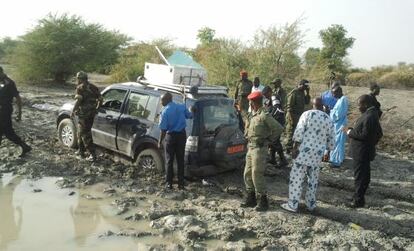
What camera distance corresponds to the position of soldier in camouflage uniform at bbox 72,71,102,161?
8.73 m

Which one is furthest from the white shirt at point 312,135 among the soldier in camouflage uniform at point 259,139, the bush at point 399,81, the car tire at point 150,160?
the bush at point 399,81

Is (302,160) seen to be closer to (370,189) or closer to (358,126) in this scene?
(358,126)

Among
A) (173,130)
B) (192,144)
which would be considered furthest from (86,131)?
(192,144)

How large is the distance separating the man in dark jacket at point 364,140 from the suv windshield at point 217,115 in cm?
212

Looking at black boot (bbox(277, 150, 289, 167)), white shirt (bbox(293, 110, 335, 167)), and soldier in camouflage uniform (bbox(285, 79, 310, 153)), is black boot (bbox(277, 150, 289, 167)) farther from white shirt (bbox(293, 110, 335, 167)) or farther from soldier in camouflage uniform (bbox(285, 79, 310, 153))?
white shirt (bbox(293, 110, 335, 167))

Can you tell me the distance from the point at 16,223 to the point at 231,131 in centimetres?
358

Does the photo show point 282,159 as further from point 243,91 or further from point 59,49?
point 59,49

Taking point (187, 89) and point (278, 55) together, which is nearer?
point (187, 89)

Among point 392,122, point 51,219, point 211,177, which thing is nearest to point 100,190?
point 51,219

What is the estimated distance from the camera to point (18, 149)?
31.2 feet

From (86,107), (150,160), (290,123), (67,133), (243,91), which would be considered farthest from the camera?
(243,91)

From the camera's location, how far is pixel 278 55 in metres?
15.8

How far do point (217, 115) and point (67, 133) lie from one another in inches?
149

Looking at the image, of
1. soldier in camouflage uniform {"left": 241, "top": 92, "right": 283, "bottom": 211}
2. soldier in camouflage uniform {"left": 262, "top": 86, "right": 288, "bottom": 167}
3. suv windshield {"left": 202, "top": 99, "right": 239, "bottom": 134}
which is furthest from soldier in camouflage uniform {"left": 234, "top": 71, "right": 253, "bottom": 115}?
soldier in camouflage uniform {"left": 241, "top": 92, "right": 283, "bottom": 211}
